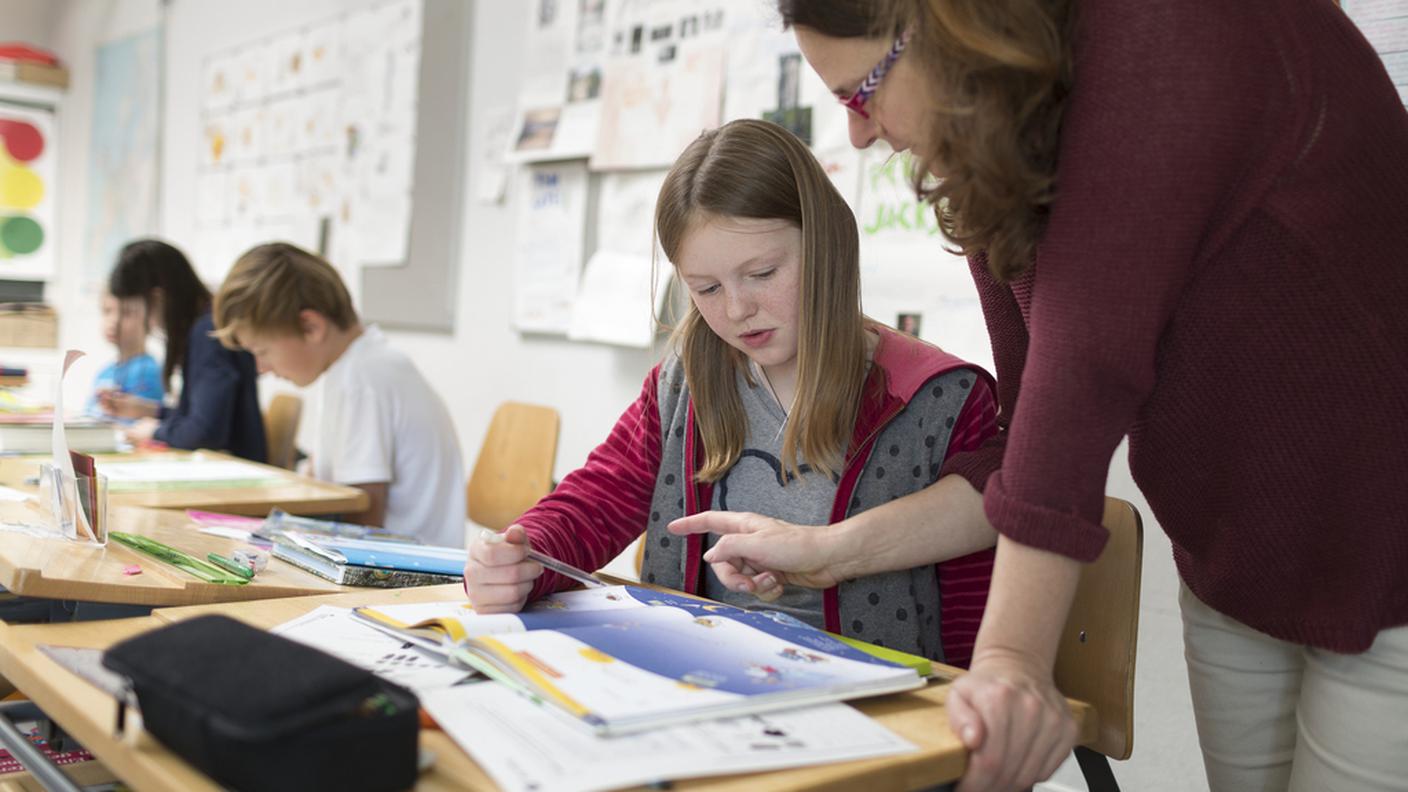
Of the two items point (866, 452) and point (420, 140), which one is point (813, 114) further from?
point (420, 140)

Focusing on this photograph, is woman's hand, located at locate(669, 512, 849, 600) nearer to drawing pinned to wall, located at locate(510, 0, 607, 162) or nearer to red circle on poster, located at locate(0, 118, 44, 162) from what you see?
drawing pinned to wall, located at locate(510, 0, 607, 162)

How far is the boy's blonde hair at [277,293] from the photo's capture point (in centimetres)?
238

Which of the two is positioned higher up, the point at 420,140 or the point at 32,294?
the point at 420,140

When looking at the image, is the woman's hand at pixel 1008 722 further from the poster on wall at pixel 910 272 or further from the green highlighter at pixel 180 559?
the poster on wall at pixel 910 272

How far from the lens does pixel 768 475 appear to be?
1350mm

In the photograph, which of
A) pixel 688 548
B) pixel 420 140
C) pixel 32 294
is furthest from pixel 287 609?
pixel 32 294

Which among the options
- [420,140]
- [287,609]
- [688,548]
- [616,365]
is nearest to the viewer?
[287,609]

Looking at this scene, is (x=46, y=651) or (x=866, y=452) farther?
(x=866, y=452)

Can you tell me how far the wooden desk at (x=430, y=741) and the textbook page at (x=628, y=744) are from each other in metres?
0.01

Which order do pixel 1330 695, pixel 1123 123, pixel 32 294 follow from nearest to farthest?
pixel 1123 123 → pixel 1330 695 → pixel 32 294

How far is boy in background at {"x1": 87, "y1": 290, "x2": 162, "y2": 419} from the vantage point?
3.17 m

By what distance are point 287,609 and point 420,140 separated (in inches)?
103

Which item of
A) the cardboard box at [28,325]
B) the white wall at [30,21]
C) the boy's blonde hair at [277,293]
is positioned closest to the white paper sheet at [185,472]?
the boy's blonde hair at [277,293]

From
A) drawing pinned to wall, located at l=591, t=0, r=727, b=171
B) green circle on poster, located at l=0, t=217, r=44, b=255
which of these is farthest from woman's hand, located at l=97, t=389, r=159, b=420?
green circle on poster, located at l=0, t=217, r=44, b=255
